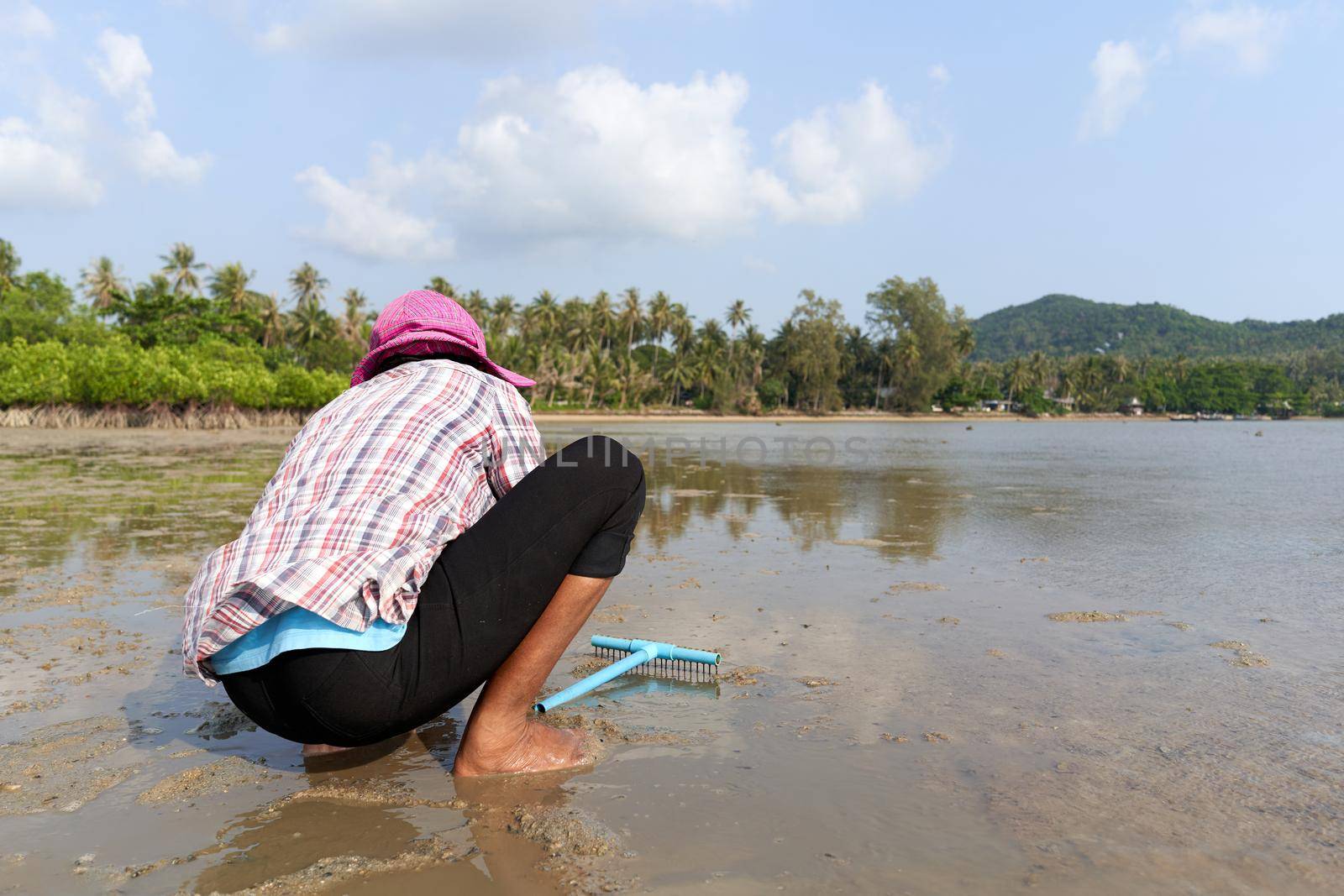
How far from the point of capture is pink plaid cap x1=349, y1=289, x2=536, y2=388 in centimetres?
226

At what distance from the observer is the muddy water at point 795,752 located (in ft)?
6.22

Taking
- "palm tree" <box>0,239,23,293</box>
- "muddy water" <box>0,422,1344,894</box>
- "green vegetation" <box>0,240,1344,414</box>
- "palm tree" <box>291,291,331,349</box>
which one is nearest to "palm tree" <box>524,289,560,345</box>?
"green vegetation" <box>0,240,1344,414</box>

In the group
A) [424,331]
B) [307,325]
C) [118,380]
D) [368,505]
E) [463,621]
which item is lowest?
[463,621]

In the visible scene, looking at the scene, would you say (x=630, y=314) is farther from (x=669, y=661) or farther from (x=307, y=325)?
(x=669, y=661)

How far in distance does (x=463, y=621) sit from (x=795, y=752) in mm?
1146

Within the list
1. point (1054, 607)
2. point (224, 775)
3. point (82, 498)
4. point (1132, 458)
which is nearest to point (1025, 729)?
point (1054, 607)

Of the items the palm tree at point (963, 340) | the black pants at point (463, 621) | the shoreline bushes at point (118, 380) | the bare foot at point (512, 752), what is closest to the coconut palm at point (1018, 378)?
the palm tree at point (963, 340)

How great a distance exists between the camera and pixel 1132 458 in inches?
832

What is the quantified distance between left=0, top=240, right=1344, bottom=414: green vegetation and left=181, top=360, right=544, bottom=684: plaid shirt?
36.3 metres

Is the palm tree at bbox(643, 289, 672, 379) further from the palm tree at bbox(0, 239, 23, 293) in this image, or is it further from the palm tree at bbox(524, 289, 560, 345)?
the palm tree at bbox(0, 239, 23, 293)

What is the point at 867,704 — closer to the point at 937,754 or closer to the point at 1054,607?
the point at 937,754

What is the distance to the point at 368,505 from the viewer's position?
1850 millimetres

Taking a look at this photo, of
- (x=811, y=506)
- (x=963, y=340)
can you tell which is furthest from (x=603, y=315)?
(x=811, y=506)

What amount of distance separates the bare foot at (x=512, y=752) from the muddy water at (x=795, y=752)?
0.21 ft
